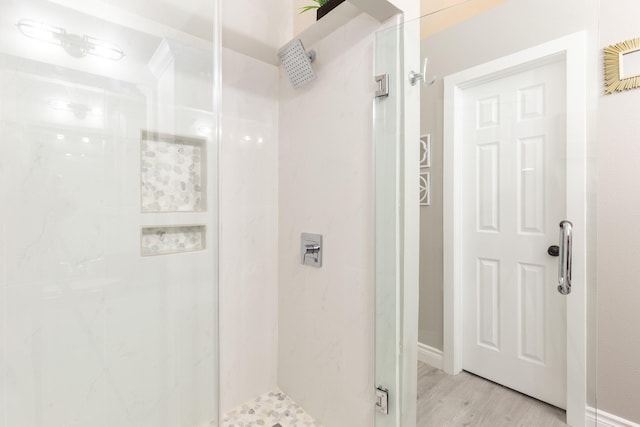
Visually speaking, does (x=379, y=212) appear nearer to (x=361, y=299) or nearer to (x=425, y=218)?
(x=425, y=218)

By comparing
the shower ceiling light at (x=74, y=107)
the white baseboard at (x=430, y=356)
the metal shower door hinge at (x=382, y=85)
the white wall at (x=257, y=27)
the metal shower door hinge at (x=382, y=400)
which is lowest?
the metal shower door hinge at (x=382, y=400)

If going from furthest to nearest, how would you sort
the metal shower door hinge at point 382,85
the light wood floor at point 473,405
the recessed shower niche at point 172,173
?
1. the metal shower door hinge at point 382,85
2. the recessed shower niche at point 172,173
3. the light wood floor at point 473,405

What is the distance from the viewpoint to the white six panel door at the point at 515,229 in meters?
0.97

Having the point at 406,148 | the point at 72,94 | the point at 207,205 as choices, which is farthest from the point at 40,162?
the point at 406,148

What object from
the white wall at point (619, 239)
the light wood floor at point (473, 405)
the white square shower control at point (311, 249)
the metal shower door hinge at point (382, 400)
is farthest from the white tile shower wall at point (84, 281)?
the white wall at point (619, 239)

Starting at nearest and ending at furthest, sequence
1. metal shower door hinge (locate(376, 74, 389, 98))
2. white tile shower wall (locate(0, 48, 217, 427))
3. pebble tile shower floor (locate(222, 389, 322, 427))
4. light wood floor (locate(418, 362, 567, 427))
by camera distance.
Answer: white tile shower wall (locate(0, 48, 217, 427))
light wood floor (locate(418, 362, 567, 427))
metal shower door hinge (locate(376, 74, 389, 98))
pebble tile shower floor (locate(222, 389, 322, 427))

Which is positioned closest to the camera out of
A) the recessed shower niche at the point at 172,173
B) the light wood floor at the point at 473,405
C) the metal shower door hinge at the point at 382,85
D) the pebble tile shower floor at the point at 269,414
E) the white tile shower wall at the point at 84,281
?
the white tile shower wall at the point at 84,281

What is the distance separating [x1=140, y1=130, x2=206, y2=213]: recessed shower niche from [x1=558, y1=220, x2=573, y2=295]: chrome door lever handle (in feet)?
4.32

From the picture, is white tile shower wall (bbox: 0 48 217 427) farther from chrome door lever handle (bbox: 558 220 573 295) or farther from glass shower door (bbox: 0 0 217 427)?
chrome door lever handle (bbox: 558 220 573 295)

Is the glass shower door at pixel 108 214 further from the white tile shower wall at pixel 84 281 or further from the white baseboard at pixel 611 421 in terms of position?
the white baseboard at pixel 611 421

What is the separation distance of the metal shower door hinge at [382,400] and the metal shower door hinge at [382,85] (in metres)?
1.27

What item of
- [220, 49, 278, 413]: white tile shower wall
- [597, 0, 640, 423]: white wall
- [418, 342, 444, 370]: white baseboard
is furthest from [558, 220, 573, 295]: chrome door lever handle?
[220, 49, 278, 413]: white tile shower wall

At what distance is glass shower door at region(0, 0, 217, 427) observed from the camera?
35.7 inches

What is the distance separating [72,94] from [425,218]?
1323 millimetres
